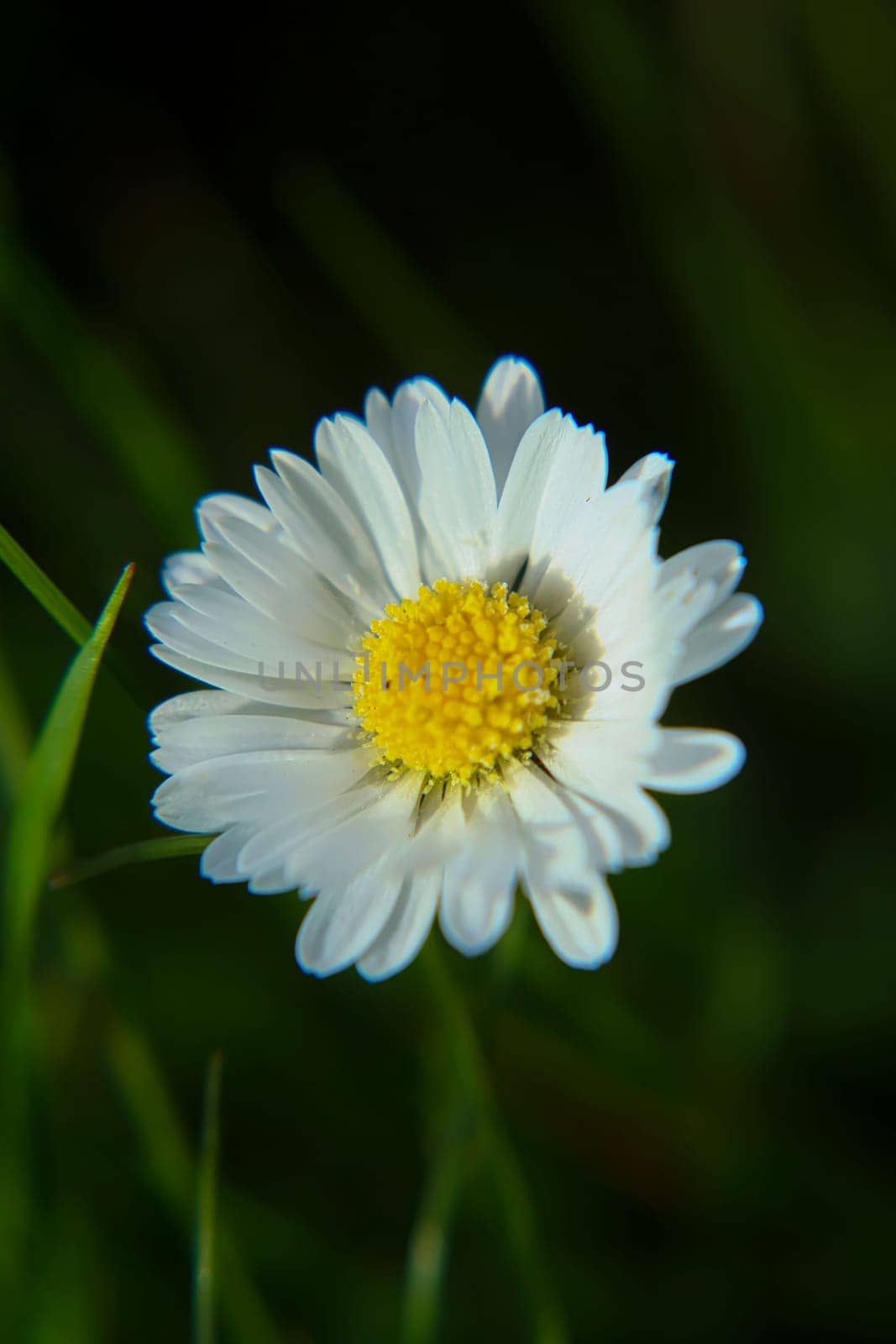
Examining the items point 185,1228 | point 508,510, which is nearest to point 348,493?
point 508,510

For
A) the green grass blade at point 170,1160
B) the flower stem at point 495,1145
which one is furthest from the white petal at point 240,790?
the green grass blade at point 170,1160

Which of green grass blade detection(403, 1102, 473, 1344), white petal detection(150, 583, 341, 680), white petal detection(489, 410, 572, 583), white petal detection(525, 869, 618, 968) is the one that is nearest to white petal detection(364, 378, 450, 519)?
white petal detection(489, 410, 572, 583)

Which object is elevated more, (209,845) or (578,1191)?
(209,845)

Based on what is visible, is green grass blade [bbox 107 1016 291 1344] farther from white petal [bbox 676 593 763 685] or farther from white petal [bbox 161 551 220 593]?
white petal [bbox 676 593 763 685]

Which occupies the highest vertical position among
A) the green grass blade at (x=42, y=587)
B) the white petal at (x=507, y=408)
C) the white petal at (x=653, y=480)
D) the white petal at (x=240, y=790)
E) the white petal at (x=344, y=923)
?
the white petal at (x=507, y=408)

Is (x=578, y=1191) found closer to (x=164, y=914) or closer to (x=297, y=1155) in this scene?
(x=297, y=1155)

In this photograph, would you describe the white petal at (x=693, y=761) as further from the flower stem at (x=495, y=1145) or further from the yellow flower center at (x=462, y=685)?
the flower stem at (x=495, y=1145)
